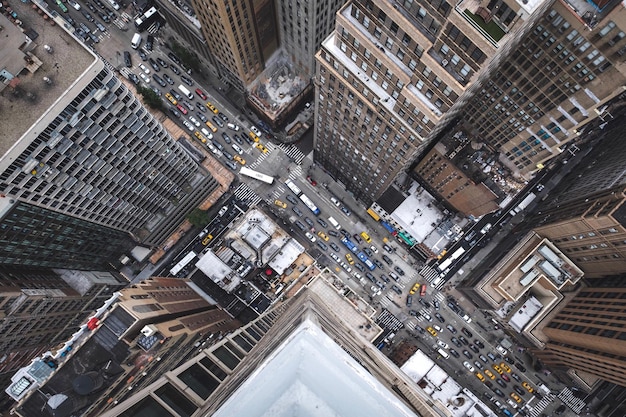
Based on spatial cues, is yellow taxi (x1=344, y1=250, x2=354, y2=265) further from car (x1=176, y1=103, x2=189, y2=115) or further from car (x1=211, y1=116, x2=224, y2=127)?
car (x1=176, y1=103, x2=189, y2=115)

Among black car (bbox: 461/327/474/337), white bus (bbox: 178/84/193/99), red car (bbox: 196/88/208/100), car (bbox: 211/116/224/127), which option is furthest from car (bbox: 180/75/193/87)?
black car (bbox: 461/327/474/337)

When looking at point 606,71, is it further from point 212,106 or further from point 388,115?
point 212,106

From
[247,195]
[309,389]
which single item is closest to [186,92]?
[247,195]

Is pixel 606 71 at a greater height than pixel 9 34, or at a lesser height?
greater

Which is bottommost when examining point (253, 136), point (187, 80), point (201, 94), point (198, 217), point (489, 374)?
point (198, 217)

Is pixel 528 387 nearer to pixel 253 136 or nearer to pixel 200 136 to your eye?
pixel 253 136

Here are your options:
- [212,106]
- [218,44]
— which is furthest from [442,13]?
[212,106]
